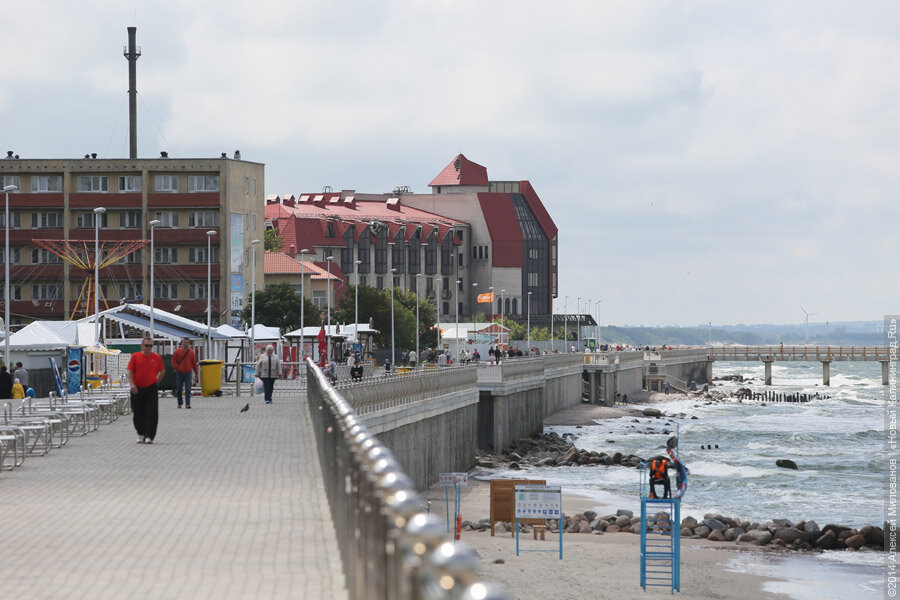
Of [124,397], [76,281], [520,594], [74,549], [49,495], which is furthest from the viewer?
[76,281]

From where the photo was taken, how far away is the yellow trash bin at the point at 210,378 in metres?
43.8

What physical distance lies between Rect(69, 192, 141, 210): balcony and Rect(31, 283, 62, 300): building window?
6.56 meters

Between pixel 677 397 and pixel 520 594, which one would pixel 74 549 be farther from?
pixel 677 397

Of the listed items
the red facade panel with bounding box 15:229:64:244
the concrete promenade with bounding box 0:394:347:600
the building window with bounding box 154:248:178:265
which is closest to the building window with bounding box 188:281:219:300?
the building window with bounding box 154:248:178:265

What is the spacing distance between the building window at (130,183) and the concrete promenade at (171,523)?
298 feet

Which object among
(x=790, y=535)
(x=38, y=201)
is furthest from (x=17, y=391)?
(x=38, y=201)

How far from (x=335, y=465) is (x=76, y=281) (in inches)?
4081

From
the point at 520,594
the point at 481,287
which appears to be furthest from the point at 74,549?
the point at 481,287

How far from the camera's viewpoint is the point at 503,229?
18875 centimetres

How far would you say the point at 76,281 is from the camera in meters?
112

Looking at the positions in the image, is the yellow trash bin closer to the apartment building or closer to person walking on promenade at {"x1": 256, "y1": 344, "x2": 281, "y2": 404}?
person walking on promenade at {"x1": 256, "y1": 344, "x2": 281, "y2": 404}

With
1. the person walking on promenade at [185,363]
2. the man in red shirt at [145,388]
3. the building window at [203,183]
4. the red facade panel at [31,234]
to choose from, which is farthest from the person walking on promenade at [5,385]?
the red facade panel at [31,234]

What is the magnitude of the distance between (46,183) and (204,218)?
528 inches

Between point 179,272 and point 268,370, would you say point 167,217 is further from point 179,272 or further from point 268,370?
point 268,370
